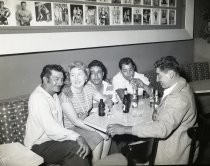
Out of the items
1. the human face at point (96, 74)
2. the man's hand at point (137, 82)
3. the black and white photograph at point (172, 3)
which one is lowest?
the man's hand at point (137, 82)

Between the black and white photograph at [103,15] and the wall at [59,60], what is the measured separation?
434 mm

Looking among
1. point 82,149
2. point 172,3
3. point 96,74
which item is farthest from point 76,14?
point 172,3

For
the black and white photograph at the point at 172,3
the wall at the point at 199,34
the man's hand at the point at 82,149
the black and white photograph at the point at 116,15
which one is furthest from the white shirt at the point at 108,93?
the wall at the point at 199,34

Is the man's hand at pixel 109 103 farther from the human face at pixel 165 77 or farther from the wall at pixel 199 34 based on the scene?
the wall at pixel 199 34

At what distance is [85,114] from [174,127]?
1438mm

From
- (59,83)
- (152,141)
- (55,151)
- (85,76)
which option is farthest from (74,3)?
(152,141)

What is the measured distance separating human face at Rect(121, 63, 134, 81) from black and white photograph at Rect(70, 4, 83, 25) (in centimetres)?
96

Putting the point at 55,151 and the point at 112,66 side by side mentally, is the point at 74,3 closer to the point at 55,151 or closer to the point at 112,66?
the point at 112,66

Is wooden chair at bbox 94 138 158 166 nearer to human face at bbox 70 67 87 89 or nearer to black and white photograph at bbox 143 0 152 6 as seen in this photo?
human face at bbox 70 67 87 89

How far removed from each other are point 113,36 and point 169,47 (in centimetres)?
164

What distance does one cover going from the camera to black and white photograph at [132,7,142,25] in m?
4.50

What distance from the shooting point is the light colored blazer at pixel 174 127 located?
6.80 feet

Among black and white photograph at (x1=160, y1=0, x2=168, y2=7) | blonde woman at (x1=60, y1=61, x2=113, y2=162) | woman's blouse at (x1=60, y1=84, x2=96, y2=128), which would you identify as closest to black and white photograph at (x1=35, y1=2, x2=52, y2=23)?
blonde woman at (x1=60, y1=61, x2=113, y2=162)

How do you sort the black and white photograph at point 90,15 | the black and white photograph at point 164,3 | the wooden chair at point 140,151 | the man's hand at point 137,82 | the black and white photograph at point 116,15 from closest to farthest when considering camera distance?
1. the wooden chair at point 140,151
2. the black and white photograph at point 90,15
3. the man's hand at point 137,82
4. the black and white photograph at point 116,15
5. the black and white photograph at point 164,3
